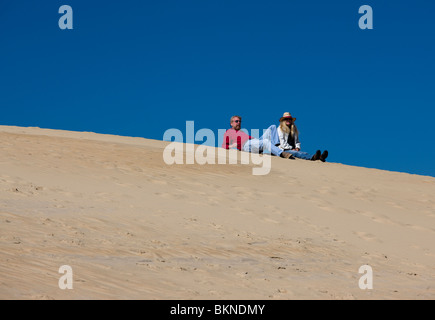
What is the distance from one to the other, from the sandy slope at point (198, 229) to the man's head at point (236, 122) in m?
1.97

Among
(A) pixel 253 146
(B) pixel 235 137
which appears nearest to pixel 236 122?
(B) pixel 235 137

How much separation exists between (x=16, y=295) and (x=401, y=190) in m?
10.8

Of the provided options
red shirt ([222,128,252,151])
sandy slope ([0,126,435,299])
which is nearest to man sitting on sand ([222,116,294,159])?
red shirt ([222,128,252,151])

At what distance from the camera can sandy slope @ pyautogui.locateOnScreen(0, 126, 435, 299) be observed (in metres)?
5.55

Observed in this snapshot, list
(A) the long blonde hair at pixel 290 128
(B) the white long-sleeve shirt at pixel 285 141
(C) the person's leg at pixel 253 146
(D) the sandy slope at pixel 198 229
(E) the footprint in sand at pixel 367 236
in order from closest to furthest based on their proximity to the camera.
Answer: (D) the sandy slope at pixel 198 229, (E) the footprint in sand at pixel 367 236, (A) the long blonde hair at pixel 290 128, (B) the white long-sleeve shirt at pixel 285 141, (C) the person's leg at pixel 253 146

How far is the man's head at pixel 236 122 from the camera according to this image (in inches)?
619

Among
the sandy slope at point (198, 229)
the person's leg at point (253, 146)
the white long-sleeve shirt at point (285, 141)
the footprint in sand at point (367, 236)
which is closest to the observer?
the sandy slope at point (198, 229)

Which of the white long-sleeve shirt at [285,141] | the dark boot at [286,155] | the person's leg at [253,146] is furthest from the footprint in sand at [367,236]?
the person's leg at [253,146]

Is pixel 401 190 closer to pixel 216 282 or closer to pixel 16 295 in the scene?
pixel 216 282

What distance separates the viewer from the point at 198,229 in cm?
823

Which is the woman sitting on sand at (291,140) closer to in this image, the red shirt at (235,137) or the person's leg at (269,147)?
the person's leg at (269,147)
